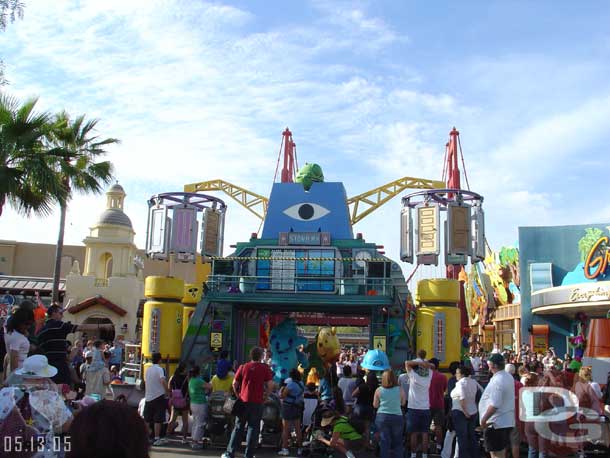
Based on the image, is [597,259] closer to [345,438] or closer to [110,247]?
[345,438]

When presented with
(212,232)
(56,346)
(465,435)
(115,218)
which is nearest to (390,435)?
(465,435)

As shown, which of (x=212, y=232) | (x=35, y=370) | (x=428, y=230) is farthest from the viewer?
(x=212, y=232)

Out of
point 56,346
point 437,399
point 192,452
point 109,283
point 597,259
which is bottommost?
point 192,452

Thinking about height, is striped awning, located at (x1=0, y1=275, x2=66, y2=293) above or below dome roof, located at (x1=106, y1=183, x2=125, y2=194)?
below

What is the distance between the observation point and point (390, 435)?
848 cm

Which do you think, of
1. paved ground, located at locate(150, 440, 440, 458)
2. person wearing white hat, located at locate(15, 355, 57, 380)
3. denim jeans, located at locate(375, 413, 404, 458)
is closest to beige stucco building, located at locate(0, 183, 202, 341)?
paved ground, located at locate(150, 440, 440, 458)

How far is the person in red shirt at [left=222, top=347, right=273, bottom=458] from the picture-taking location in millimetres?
9336

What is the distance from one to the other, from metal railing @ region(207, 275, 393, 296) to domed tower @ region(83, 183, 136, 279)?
2270 cm

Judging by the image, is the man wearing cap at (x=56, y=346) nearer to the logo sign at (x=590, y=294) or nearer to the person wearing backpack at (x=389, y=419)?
the person wearing backpack at (x=389, y=419)

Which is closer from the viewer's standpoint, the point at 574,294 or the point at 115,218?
the point at 574,294

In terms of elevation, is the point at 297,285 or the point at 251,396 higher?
the point at 297,285

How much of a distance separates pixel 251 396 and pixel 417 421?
2457 millimetres

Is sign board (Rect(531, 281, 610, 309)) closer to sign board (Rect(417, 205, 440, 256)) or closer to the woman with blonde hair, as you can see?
sign board (Rect(417, 205, 440, 256))

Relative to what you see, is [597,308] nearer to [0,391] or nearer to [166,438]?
[166,438]
